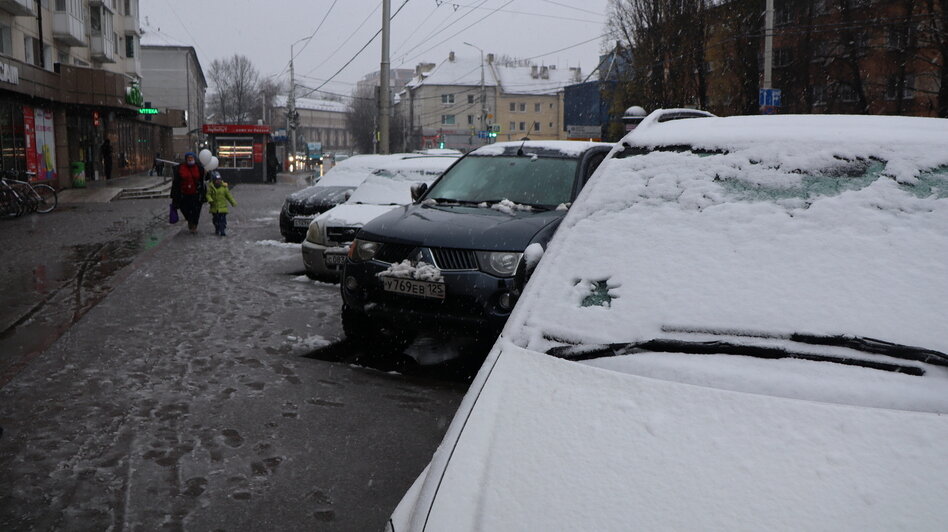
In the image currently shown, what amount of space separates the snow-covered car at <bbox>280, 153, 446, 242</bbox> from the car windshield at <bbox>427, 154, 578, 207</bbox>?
17.4 ft

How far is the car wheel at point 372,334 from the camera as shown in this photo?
609 cm

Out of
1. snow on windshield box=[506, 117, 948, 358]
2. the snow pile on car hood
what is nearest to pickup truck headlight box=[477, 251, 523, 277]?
the snow pile on car hood

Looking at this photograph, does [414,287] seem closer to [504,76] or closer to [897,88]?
[897,88]

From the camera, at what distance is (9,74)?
2031 cm

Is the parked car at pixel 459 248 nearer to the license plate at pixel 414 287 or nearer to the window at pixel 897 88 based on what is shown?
the license plate at pixel 414 287

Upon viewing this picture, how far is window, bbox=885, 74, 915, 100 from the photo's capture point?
32009mm

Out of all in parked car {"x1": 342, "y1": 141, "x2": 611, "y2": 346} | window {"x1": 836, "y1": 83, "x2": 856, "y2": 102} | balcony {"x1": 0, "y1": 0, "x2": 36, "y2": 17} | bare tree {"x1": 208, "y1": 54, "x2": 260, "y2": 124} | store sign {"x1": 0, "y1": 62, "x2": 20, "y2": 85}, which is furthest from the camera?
bare tree {"x1": 208, "y1": 54, "x2": 260, "y2": 124}

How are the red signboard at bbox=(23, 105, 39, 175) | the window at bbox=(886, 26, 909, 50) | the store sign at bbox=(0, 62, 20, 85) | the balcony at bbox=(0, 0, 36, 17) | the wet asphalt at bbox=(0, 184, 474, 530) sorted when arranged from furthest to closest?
the window at bbox=(886, 26, 909, 50) < the balcony at bbox=(0, 0, 36, 17) < the red signboard at bbox=(23, 105, 39, 175) < the store sign at bbox=(0, 62, 20, 85) < the wet asphalt at bbox=(0, 184, 474, 530)

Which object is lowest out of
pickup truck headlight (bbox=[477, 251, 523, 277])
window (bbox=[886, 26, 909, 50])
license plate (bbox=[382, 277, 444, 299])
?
license plate (bbox=[382, 277, 444, 299])

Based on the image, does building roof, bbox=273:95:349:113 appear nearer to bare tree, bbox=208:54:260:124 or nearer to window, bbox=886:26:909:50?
bare tree, bbox=208:54:260:124

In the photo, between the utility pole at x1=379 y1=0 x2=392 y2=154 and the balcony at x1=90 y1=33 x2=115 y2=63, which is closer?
the utility pole at x1=379 y1=0 x2=392 y2=154

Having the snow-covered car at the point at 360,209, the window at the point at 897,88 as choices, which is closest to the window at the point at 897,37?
the window at the point at 897,88

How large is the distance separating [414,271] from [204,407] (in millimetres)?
1717

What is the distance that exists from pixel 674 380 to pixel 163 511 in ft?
8.23
